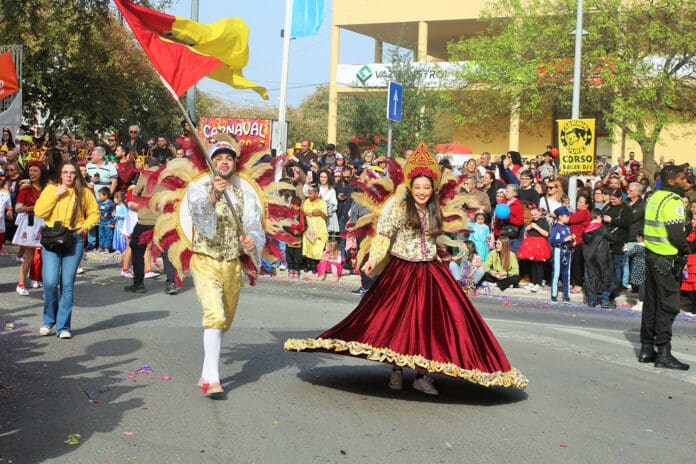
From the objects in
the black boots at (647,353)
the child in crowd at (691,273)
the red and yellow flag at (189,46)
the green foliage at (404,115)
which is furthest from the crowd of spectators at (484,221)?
the green foliage at (404,115)

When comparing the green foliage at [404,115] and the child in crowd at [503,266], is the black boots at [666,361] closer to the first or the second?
the child in crowd at [503,266]

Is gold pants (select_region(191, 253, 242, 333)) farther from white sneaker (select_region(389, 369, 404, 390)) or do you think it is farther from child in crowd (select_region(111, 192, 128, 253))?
child in crowd (select_region(111, 192, 128, 253))

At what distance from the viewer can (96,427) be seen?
6672mm

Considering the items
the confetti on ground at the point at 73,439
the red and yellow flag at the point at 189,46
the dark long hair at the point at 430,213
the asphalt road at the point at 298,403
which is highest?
the red and yellow flag at the point at 189,46

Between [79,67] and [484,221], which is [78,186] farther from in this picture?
[79,67]

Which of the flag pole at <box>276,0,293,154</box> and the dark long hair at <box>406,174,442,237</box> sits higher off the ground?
the flag pole at <box>276,0,293,154</box>

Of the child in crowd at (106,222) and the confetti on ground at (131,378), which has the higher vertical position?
the child in crowd at (106,222)

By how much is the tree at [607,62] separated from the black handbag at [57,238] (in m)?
20.2

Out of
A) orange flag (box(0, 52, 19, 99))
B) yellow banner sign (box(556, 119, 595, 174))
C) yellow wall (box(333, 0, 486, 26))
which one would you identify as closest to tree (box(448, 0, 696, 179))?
yellow banner sign (box(556, 119, 595, 174))

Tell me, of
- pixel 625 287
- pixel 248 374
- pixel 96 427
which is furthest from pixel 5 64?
pixel 96 427

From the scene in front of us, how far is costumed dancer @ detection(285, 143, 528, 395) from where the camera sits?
7770 mm

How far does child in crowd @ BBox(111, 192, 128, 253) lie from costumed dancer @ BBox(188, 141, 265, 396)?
11.3 metres

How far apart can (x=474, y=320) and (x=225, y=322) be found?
6.64 ft

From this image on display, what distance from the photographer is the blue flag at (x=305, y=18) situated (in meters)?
23.4
